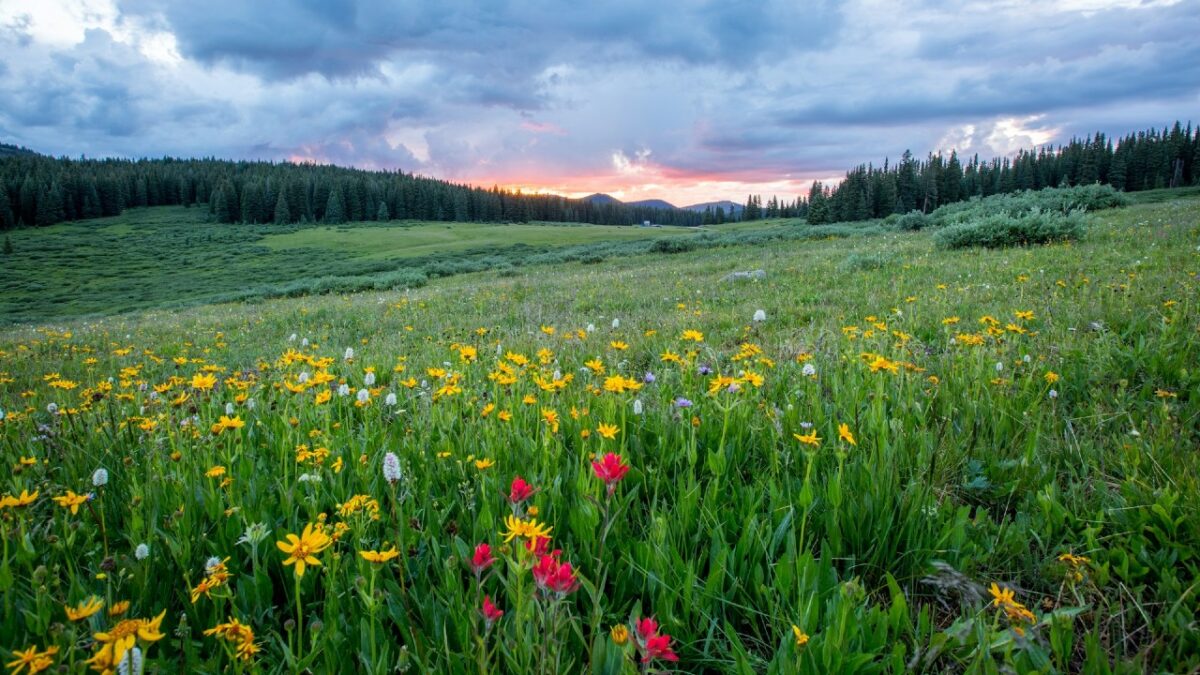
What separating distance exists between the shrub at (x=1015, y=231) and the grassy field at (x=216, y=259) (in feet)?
75.4

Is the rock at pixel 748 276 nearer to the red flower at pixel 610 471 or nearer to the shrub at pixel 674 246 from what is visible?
the red flower at pixel 610 471

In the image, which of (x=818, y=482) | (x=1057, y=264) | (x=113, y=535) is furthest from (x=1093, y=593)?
(x=1057, y=264)

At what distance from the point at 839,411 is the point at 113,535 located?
3515 mm

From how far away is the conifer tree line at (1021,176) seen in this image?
85.2m

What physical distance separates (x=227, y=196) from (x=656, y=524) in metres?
134

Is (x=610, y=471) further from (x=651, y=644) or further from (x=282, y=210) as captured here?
(x=282, y=210)

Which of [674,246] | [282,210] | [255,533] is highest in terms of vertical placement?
[282,210]

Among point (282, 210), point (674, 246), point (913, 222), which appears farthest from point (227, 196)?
point (913, 222)

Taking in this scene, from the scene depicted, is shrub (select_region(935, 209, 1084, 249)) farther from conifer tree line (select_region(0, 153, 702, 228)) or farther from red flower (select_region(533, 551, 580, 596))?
conifer tree line (select_region(0, 153, 702, 228))

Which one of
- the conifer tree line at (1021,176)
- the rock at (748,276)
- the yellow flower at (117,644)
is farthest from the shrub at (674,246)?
the conifer tree line at (1021,176)

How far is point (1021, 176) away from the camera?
9525cm

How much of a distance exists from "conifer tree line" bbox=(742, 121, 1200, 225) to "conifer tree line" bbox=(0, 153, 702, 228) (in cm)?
8121

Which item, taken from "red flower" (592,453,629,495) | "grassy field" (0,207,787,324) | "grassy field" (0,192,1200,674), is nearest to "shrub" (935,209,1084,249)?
"grassy field" (0,192,1200,674)

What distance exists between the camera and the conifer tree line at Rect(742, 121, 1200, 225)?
280ft
